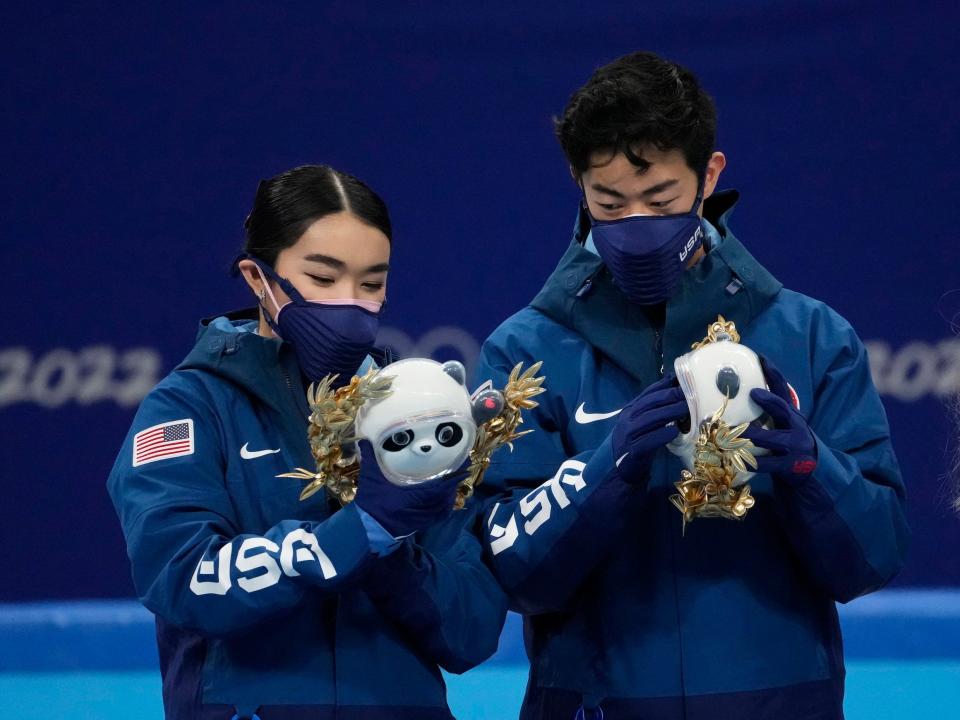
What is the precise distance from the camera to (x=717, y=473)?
1938 millimetres

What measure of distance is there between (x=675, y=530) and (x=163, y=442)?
2.62 ft

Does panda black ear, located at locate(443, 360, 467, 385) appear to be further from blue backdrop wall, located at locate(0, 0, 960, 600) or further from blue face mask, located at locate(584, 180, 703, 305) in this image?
blue backdrop wall, located at locate(0, 0, 960, 600)

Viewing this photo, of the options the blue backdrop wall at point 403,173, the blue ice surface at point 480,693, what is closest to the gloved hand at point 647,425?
the blue ice surface at point 480,693

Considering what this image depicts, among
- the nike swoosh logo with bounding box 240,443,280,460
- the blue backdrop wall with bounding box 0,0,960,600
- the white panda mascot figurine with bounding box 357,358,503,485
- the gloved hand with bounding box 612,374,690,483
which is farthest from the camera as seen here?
the blue backdrop wall with bounding box 0,0,960,600

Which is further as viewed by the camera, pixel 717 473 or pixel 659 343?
pixel 659 343

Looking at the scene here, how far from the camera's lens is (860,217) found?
4836mm

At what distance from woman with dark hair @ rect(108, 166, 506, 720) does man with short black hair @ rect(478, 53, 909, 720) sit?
166 millimetres

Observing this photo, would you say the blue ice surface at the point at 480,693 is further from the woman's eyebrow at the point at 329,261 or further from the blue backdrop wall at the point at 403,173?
the woman's eyebrow at the point at 329,261

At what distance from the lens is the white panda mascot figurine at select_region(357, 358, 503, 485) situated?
1.87m

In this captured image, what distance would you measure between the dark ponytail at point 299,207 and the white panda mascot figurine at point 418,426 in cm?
41

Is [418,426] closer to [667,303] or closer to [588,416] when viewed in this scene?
[588,416]

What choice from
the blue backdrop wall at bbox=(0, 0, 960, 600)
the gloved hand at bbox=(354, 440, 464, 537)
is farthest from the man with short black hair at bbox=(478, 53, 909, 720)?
the blue backdrop wall at bbox=(0, 0, 960, 600)

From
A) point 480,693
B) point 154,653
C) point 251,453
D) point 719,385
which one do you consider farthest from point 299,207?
point 154,653

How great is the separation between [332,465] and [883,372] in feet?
10.9
